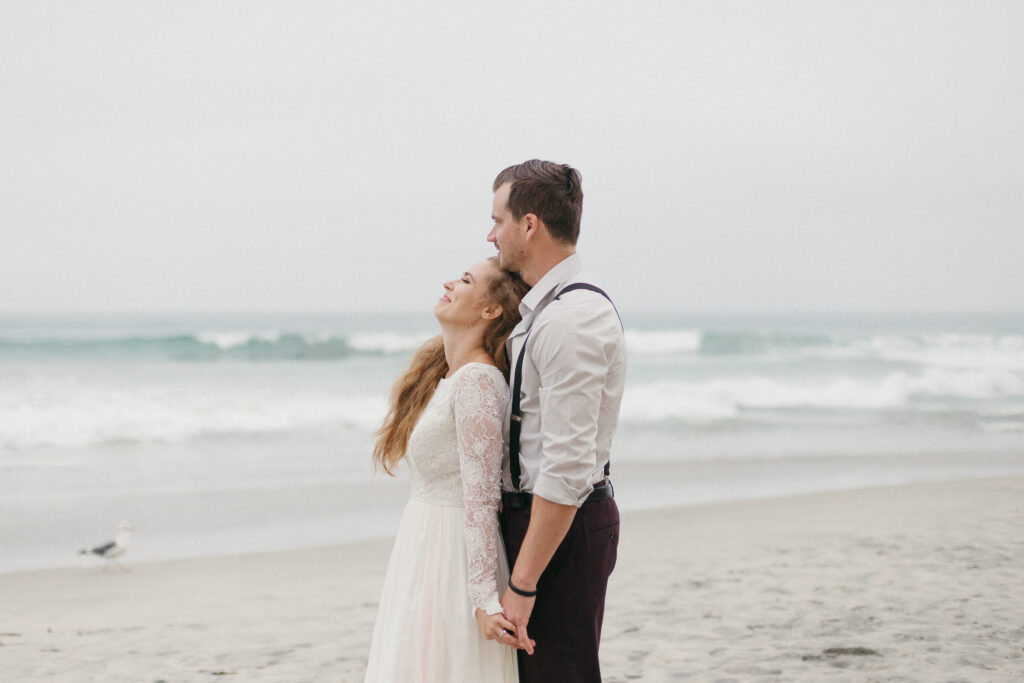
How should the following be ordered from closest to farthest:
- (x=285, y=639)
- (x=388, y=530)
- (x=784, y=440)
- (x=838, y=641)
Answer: (x=838, y=641) → (x=285, y=639) → (x=388, y=530) → (x=784, y=440)

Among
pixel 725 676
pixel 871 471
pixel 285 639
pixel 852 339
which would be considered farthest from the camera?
pixel 852 339

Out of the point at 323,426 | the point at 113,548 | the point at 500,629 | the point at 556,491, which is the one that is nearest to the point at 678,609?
the point at 500,629

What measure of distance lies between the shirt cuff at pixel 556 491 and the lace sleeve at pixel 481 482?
201 millimetres

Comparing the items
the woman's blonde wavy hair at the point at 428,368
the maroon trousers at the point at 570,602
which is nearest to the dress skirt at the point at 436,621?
the maroon trousers at the point at 570,602

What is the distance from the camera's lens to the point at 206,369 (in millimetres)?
21047

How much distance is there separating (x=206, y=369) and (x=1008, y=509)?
1757 centimetres

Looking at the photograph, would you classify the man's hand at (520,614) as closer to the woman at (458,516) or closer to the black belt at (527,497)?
the woman at (458,516)

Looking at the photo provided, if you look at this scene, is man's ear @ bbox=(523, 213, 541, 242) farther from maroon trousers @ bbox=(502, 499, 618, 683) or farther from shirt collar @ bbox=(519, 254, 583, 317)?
maroon trousers @ bbox=(502, 499, 618, 683)

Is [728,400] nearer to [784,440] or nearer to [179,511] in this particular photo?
[784,440]

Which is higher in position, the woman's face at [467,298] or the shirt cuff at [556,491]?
the woman's face at [467,298]

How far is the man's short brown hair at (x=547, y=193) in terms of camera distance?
213 cm

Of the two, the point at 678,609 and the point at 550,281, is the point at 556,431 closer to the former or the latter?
the point at 550,281

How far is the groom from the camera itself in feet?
6.59

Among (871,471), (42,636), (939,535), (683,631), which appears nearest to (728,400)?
(871,471)
